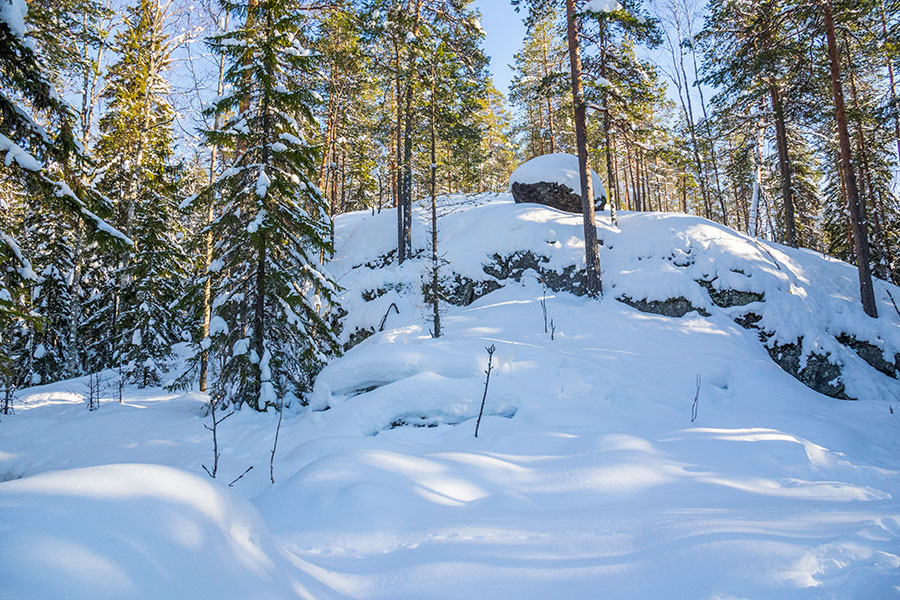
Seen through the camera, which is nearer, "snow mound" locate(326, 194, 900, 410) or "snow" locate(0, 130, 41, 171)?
"snow" locate(0, 130, 41, 171)

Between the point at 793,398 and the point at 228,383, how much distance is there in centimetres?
1289

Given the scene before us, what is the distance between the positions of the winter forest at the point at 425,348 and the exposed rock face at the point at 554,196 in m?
0.32

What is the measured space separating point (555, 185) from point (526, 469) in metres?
14.9

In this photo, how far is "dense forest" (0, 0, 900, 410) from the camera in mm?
8398

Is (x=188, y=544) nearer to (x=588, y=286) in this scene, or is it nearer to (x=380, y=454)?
(x=380, y=454)

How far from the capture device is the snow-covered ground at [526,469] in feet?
6.69

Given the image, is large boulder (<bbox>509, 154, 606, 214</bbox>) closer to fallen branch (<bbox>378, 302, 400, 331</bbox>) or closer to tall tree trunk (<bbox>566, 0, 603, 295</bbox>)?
tall tree trunk (<bbox>566, 0, 603, 295</bbox>)

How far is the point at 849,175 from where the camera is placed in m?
10.7

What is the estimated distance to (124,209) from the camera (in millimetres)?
14195

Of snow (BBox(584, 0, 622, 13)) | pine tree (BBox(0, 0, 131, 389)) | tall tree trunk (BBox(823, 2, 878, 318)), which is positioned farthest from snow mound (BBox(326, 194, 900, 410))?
snow (BBox(584, 0, 622, 13))

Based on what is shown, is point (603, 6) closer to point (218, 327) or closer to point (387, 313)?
point (387, 313)

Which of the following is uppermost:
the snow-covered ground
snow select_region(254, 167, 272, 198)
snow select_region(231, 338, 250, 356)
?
snow select_region(254, 167, 272, 198)

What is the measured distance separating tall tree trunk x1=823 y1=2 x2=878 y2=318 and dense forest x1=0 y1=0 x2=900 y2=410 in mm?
64

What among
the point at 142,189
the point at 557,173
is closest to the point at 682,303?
the point at 557,173
